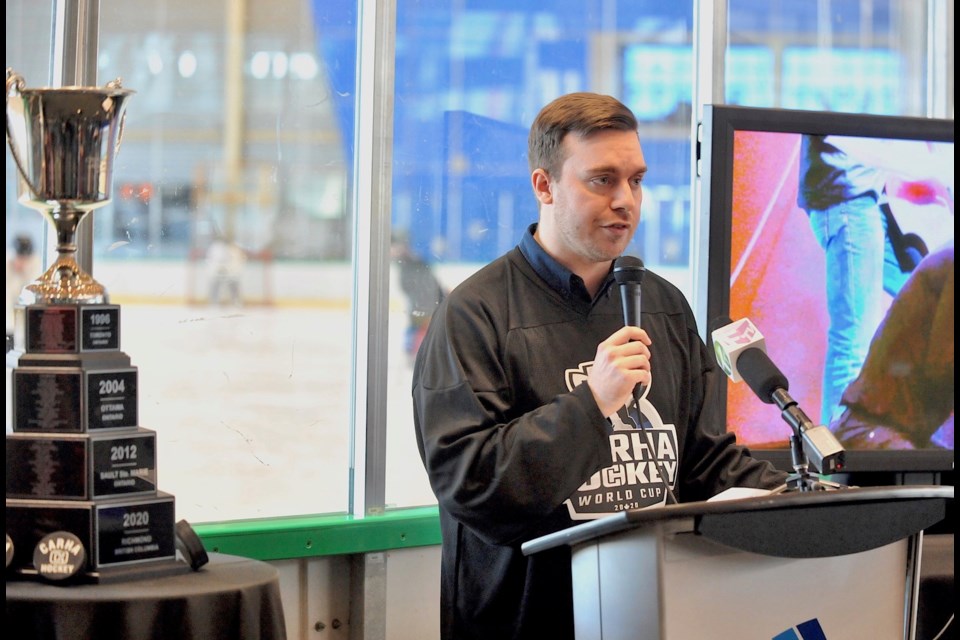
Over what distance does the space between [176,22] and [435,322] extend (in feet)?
4.42

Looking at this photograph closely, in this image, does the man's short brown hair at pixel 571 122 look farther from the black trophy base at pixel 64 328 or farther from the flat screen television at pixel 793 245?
the black trophy base at pixel 64 328

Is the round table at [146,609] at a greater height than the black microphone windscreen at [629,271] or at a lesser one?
lesser

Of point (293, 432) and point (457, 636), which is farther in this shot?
point (293, 432)

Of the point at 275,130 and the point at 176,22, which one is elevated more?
the point at 176,22

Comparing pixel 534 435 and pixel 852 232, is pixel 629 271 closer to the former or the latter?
pixel 534 435

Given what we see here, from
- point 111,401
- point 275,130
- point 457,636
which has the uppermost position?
point 275,130

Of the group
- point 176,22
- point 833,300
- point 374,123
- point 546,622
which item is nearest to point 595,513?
point 546,622

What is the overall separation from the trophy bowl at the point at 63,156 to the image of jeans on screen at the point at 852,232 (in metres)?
1.75

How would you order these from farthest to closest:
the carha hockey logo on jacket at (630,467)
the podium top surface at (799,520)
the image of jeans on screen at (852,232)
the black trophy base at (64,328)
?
the image of jeans on screen at (852,232)
the carha hockey logo on jacket at (630,467)
the black trophy base at (64,328)
the podium top surface at (799,520)

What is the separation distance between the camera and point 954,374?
3021mm

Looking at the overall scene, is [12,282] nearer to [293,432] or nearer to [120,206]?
[120,206]

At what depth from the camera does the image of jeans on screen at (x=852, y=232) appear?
9.62ft

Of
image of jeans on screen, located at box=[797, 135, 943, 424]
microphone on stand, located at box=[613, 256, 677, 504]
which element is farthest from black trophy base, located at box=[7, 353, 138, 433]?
image of jeans on screen, located at box=[797, 135, 943, 424]

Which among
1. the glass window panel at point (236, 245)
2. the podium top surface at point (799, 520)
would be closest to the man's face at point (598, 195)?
the podium top surface at point (799, 520)
